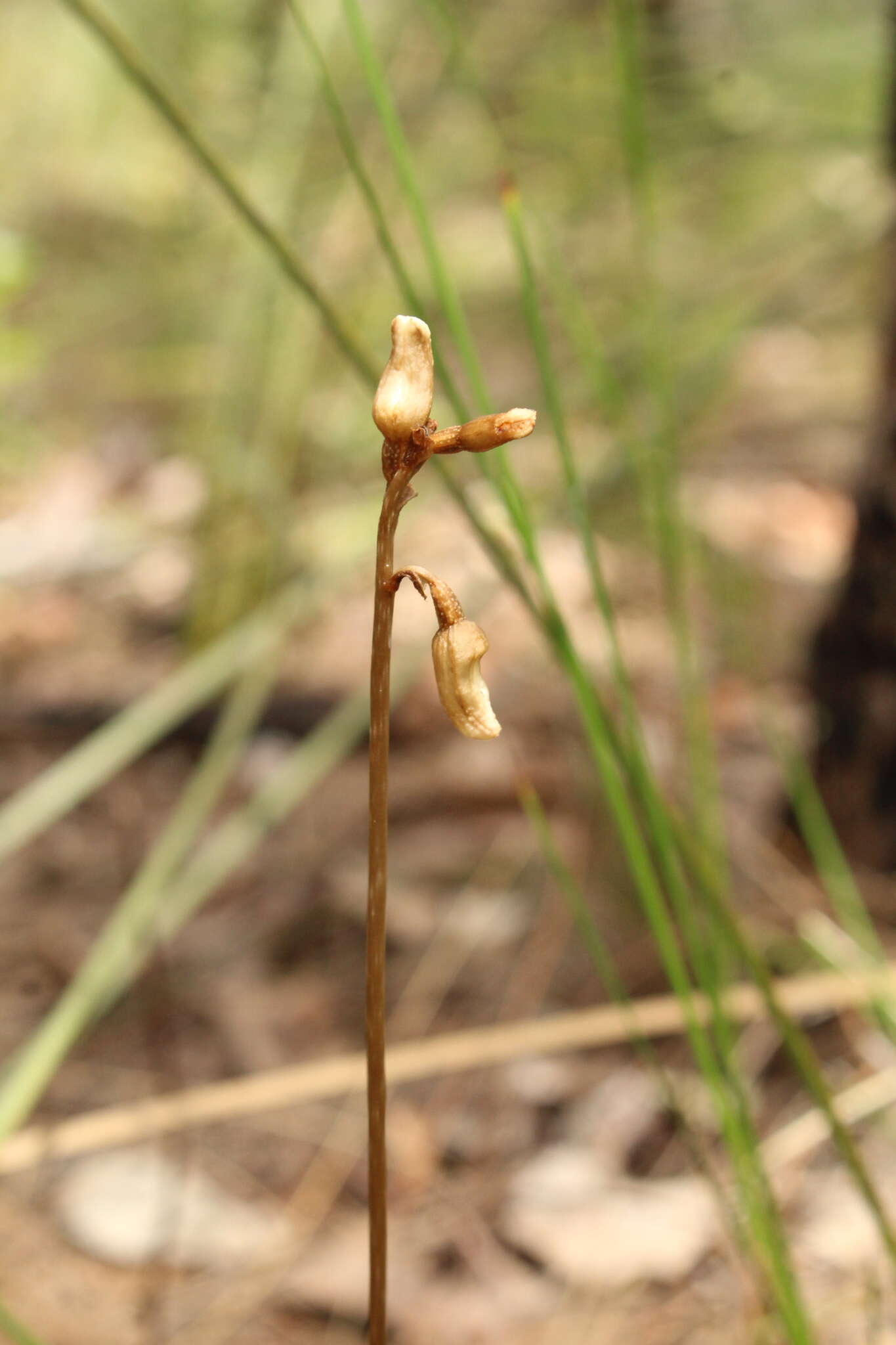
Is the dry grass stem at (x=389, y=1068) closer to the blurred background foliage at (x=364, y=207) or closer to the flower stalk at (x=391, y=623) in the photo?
the flower stalk at (x=391, y=623)

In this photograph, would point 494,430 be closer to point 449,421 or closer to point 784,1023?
point 784,1023

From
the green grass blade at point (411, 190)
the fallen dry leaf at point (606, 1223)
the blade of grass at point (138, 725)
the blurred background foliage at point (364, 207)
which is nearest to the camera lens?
the green grass blade at point (411, 190)

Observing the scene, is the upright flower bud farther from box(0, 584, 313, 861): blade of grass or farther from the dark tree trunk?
the dark tree trunk

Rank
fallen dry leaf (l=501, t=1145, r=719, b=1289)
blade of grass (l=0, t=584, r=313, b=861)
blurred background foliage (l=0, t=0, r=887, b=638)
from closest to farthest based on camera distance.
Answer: fallen dry leaf (l=501, t=1145, r=719, b=1289), blade of grass (l=0, t=584, r=313, b=861), blurred background foliage (l=0, t=0, r=887, b=638)

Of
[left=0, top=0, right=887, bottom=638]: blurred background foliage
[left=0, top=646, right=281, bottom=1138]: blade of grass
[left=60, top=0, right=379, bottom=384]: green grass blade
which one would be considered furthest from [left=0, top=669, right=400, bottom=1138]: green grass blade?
[left=60, top=0, right=379, bottom=384]: green grass blade

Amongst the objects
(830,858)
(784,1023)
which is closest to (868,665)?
(830,858)

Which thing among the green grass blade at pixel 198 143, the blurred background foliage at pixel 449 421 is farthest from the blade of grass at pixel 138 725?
the green grass blade at pixel 198 143

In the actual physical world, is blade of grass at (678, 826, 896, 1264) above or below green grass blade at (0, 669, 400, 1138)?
below

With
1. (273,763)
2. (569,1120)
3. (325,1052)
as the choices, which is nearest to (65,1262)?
(325,1052)
